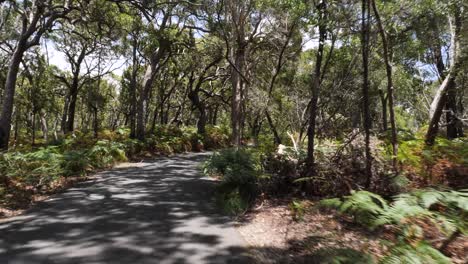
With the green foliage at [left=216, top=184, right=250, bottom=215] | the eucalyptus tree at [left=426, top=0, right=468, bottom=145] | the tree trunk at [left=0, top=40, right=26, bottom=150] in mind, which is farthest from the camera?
the tree trunk at [left=0, top=40, right=26, bottom=150]

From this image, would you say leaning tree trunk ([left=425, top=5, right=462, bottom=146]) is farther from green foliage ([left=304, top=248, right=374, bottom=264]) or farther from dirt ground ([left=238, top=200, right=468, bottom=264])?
green foliage ([left=304, top=248, right=374, bottom=264])

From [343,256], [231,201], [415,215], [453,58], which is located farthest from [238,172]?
[453,58]

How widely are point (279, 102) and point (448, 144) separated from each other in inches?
685

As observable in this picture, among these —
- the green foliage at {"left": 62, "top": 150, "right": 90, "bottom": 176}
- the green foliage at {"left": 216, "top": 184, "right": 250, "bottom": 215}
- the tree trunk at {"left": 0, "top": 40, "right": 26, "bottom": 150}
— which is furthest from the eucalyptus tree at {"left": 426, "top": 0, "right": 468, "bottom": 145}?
the tree trunk at {"left": 0, "top": 40, "right": 26, "bottom": 150}

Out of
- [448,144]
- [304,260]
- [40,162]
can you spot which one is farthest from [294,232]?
[40,162]

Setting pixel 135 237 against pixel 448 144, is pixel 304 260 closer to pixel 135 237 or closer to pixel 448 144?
pixel 135 237

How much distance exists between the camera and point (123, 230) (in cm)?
609

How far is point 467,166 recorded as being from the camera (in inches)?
302

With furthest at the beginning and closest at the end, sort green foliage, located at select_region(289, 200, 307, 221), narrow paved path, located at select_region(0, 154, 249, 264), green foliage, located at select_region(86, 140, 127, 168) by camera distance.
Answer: green foliage, located at select_region(86, 140, 127, 168), green foliage, located at select_region(289, 200, 307, 221), narrow paved path, located at select_region(0, 154, 249, 264)

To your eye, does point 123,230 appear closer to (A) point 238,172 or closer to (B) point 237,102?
(A) point 238,172

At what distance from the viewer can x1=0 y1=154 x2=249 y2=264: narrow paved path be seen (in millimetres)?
5012

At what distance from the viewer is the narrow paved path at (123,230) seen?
5012 millimetres

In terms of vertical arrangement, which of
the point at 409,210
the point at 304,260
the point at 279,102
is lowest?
the point at 304,260

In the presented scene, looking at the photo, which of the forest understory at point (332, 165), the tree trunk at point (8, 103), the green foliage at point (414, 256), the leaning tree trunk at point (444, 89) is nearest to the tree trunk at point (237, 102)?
the forest understory at point (332, 165)
